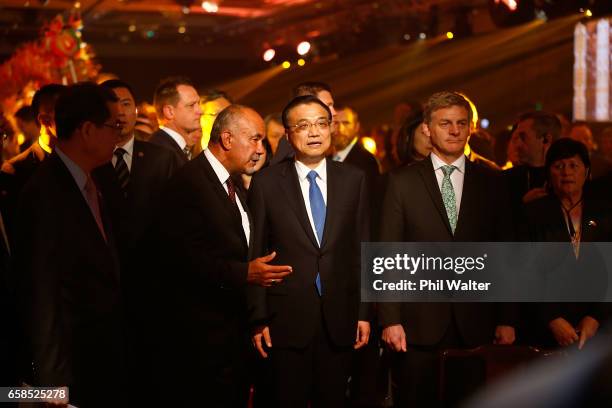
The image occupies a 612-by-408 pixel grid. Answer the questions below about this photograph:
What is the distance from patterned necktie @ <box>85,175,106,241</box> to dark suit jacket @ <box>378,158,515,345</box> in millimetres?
1269

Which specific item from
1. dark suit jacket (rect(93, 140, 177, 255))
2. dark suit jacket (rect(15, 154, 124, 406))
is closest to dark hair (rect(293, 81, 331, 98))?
dark suit jacket (rect(93, 140, 177, 255))

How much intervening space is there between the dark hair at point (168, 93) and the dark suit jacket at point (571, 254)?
6.24 feet

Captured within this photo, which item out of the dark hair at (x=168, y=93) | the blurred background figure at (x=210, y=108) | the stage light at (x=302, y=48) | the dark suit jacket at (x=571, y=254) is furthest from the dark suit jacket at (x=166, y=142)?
the stage light at (x=302, y=48)

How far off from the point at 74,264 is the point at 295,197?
1131mm

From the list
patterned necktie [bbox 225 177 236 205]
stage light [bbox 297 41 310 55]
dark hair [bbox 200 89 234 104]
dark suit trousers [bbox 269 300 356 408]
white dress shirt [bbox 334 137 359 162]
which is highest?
stage light [bbox 297 41 310 55]

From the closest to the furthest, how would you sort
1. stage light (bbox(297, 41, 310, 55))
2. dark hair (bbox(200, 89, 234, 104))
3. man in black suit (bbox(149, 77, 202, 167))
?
man in black suit (bbox(149, 77, 202, 167)), dark hair (bbox(200, 89, 234, 104)), stage light (bbox(297, 41, 310, 55))

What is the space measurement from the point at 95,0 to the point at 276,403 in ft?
25.2

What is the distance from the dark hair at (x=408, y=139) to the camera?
4.78 metres

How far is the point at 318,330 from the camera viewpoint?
3.84 m

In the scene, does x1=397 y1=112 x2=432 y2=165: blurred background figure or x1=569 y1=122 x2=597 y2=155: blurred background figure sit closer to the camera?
x1=397 y1=112 x2=432 y2=165: blurred background figure

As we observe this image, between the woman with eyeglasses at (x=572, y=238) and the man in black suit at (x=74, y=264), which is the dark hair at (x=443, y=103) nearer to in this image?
the woman with eyeglasses at (x=572, y=238)

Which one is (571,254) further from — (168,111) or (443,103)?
(168,111)

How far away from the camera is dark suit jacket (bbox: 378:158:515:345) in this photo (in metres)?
3.92

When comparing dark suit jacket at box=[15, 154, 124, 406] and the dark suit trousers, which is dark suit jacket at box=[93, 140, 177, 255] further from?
dark suit jacket at box=[15, 154, 124, 406]
